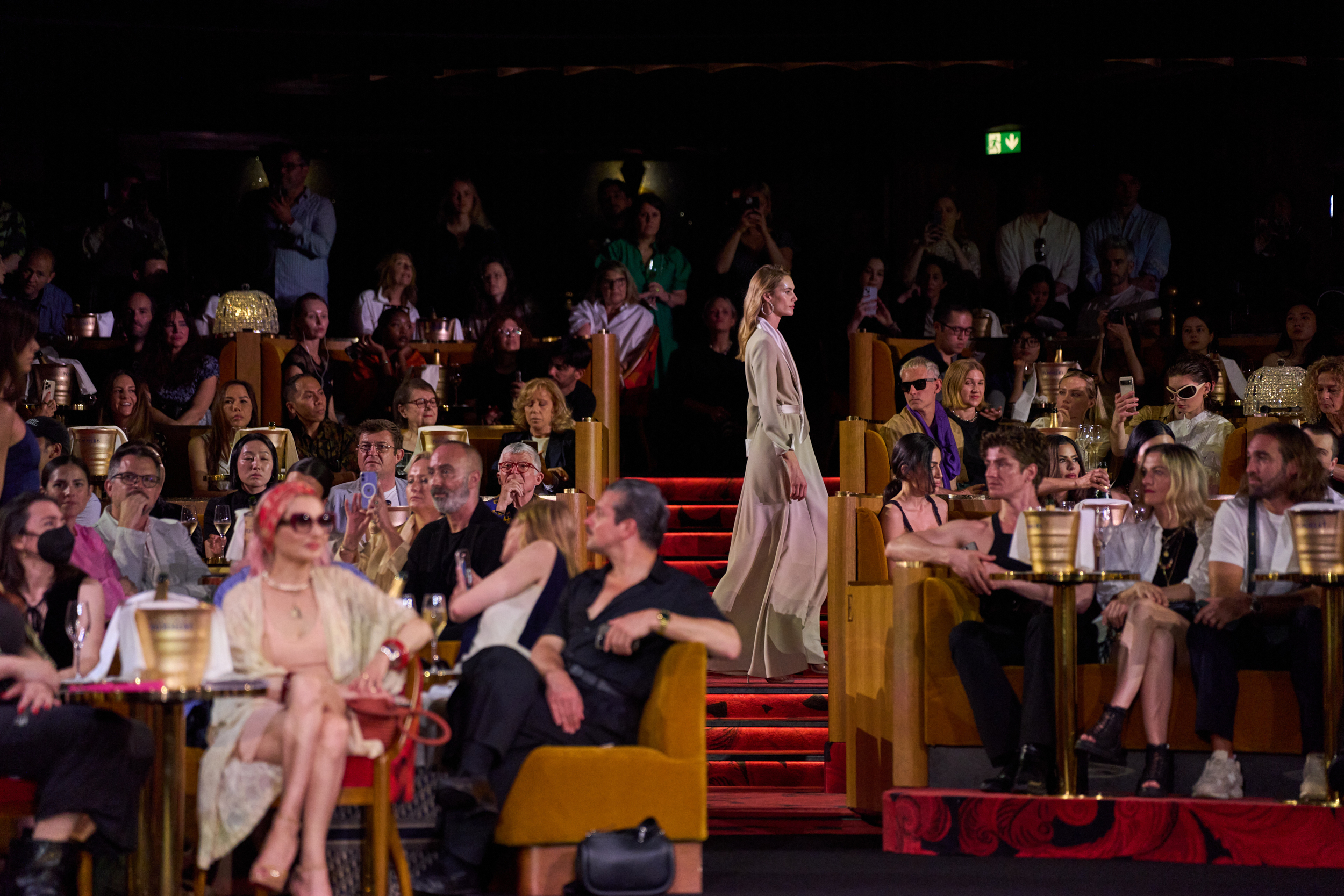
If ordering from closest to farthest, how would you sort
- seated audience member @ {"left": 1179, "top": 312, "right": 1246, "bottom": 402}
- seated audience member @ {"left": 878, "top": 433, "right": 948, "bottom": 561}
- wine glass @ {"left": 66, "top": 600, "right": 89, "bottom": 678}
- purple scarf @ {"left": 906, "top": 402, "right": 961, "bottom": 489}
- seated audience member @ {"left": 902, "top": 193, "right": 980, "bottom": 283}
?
wine glass @ {"left": 66, "top": 600, "right": 89, "bottom": 678}, seated audience member @ {"left": 878, "top": 433, "right": 948, "bottom": 561}, purple scarf @ {"left": 906, "top": 402, "right": 961, "bottom": 489}, seated audience member @ {"left": 1179, "top": 312, "right": 1246, "bottom": 402}, seated audience member @ {"left": 902, "top": 193, "right": 980, "bottom": 283}

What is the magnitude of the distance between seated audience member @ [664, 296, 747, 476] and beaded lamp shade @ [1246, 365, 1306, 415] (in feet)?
8.11

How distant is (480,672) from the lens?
402 cm

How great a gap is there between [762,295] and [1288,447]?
2.50m

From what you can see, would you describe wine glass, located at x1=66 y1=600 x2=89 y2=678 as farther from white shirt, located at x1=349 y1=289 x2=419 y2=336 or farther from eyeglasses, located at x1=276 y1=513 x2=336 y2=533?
white shirt, located at x1=349 y1=289 x2=419 y2=336

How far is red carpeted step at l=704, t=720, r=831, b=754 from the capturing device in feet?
19.6

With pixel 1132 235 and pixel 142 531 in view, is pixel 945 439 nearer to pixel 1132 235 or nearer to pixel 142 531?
pixel 142 531

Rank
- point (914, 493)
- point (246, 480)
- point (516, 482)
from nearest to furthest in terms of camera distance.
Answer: point (914, 493)
point (516, 482)
point (246, 480)

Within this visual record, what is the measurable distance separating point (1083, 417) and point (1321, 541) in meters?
3.03

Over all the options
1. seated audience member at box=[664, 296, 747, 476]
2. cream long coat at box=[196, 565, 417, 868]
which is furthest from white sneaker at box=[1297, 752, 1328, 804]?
seated audience member at box=[664, 296, 747, 476]

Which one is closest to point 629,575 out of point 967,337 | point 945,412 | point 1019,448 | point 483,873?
point 483,873

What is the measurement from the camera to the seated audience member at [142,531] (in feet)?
18.7

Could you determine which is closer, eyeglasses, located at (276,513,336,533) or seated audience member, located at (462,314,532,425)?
eyeglasses, located at (276,513,336,533)

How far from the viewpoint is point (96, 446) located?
276 inches

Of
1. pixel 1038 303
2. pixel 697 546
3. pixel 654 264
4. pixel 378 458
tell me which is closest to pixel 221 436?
pixel 378 458
